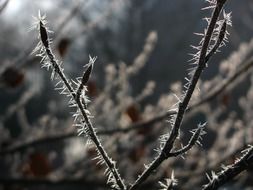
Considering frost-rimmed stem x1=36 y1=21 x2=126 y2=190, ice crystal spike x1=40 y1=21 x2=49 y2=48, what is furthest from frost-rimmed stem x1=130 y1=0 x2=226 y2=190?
ice crystal spike x1=40 y1=21 x2=49 y2=48

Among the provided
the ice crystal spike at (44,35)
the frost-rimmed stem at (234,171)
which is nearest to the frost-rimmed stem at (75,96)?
→ the ice crystal spike at (44,35)

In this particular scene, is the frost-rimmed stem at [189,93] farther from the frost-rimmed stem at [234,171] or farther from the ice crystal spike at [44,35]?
the ice crystal spike at [44,35]

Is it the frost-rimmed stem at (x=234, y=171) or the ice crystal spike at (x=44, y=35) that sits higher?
the ice crystal spike at (x=44, y=35)

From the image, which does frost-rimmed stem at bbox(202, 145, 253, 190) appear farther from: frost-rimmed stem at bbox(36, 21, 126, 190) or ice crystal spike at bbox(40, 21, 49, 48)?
ice crystal spike at bbox(40, 21, 49, 48)

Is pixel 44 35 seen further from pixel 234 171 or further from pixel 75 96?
pixel 234 171

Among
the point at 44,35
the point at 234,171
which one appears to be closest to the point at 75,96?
the point at 44,35

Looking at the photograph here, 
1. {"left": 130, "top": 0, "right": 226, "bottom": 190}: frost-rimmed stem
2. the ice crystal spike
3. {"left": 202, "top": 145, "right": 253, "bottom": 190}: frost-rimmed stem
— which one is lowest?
{"left": 202, "top": 145, "right": 253, "bottom": 190}: frost-rimmed stem

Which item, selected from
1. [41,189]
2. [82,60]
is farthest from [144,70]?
[41,189]

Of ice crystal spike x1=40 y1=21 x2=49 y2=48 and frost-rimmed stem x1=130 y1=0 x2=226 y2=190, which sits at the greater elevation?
ice crystal spike x1=40 y1=21 x2=49 y2=48

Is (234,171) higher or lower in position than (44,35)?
lower

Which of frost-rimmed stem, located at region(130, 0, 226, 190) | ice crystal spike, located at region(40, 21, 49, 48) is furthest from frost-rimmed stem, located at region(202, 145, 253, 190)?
ice crystal spike, located at region(40, 21, 49, 48)

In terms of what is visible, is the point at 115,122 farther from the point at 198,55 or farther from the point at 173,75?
the point at 173,75

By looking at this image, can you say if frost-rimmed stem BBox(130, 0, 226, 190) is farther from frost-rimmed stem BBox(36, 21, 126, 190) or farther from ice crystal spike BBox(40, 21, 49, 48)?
ice crystal spike BBox(40, 21, 49, 48)
